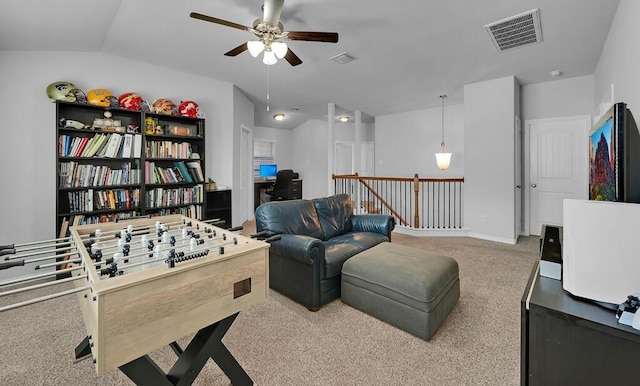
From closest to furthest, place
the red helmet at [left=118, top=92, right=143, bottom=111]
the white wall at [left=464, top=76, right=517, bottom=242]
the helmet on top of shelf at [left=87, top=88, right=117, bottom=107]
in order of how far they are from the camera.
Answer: the helmet on top of shelf at [left=87, top=88, right=117, bottom=107] < the red helmet at [left=118, top=92, right=143, bottom=111] < the white wall at [left=464, top=76, right=517, bottom=242]

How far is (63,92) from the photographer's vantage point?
9.70 ft

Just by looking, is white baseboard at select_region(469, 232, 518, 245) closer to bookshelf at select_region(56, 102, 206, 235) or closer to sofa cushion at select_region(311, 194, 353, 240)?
sofa cushion at select_region(311, 194, 353, 240)

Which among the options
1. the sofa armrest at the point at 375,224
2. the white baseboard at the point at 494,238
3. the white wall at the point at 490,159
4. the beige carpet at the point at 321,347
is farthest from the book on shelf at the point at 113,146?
the white baseboard at the point at 494,238

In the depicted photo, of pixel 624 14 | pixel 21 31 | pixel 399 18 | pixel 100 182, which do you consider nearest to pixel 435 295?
pixel 399 18

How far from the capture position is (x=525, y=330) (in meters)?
1.02

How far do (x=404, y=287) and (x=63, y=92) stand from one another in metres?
3.89

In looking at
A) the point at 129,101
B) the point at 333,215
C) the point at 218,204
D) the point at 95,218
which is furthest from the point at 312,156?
the point at 95,218

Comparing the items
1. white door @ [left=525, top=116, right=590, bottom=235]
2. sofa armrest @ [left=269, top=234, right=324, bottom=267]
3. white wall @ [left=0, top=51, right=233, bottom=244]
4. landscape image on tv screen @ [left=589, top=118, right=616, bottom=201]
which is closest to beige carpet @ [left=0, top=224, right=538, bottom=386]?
sofa armrest @ [left=269, top=234, right=324, bottom=267]

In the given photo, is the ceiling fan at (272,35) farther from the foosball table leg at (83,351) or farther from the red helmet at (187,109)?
the foosball table leg at (83,351)

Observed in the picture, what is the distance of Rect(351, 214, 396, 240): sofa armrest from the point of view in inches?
130

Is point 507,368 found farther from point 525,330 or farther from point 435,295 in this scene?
point 525,330

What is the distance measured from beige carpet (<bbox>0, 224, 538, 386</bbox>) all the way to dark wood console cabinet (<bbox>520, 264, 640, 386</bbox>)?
2.40 feet

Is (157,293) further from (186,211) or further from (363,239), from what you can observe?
(186,211)

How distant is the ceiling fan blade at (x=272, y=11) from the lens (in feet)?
6.99
